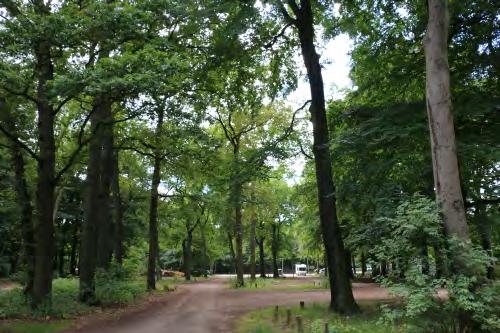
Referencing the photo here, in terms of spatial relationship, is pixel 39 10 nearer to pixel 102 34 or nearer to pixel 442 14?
pixel 102 34

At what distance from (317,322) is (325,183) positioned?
5.25m

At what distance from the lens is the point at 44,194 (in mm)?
16344

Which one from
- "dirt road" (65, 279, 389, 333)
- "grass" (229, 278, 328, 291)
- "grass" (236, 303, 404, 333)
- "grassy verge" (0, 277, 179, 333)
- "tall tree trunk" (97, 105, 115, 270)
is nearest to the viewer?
"grass" (236, 303, 404, 333)

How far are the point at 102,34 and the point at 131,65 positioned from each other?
1.75m

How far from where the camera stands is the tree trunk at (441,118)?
9.41 m

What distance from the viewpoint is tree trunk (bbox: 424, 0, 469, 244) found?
30.9ft

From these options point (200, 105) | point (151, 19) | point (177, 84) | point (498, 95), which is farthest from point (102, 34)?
point (498, 95)

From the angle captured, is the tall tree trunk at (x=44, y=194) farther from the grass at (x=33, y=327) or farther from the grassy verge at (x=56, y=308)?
the grass at (x=33, y=327)

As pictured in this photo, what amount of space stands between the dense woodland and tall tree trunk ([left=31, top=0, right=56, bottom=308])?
0.15 feet

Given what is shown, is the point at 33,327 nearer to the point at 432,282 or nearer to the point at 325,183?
the point at 325,183

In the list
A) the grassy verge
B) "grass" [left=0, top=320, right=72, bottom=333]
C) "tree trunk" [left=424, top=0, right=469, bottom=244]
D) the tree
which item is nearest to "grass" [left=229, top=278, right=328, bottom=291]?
the grassy verge

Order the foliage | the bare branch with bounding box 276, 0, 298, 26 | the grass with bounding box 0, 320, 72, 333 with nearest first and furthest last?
1. the foliage
2. the grass with bounding box 0, 320, 72, 333
3. the bare branch with bounding box 276, 0, 298, 26

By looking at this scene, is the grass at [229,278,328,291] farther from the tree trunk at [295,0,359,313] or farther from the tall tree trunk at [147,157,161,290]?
the tree trunk at [295,0,359,313]

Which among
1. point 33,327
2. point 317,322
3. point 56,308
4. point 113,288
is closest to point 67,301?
point 56,308
